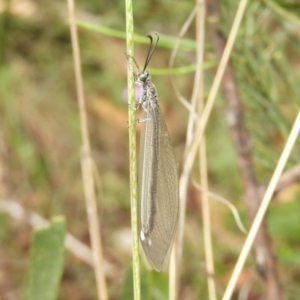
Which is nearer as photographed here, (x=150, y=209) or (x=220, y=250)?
(x=150, y=209)

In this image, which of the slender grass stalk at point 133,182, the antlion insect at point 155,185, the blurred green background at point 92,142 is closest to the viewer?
the slender grass stalk at point 133,182

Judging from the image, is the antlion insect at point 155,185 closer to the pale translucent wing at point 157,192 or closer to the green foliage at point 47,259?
the pale translucent wing at point 157,192

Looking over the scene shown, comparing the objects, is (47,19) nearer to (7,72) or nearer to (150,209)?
(7,72)

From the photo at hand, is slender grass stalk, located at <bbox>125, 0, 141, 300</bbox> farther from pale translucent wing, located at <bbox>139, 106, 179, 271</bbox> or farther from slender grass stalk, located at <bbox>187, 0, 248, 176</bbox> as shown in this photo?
slender grass stalk, located at <bbox>187, 0, 248, 176</bbox>

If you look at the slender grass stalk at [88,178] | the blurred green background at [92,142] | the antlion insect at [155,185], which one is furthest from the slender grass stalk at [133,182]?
the blurred green background at [92,142]

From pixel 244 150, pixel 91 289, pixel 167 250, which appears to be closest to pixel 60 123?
pixel 91 289

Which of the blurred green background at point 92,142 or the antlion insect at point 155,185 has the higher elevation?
the blurred green background at point 92,142
